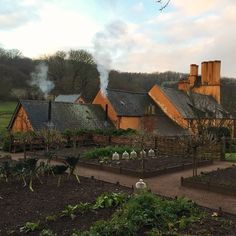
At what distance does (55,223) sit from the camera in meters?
8.14

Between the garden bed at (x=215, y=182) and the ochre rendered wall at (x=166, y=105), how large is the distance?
18.5 metres

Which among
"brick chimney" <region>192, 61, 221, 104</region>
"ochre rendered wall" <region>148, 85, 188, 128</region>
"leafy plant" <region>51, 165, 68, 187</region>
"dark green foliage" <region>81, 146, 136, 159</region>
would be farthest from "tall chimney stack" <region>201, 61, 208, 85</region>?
"leafy plant" <region>51, 165, 68, 187</region>

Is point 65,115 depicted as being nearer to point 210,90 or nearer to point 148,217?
point 210,90

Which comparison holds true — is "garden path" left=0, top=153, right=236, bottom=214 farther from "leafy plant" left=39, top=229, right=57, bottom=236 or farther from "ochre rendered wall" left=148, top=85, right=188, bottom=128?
"ochre rendered wall" left=148, top=85, right=188, bottom=128

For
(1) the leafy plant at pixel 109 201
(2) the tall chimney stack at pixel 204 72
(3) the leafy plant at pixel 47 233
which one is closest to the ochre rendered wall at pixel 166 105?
(2) the tall chimney stack at pixel 204 72

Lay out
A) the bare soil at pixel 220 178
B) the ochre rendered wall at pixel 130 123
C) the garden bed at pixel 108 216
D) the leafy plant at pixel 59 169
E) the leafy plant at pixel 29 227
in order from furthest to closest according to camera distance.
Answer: the ochre rendered wall at pixel 130 123 → the leafy plant at pixel 59 169 → the bare soil at pixel 220 178 → the leafy plant at pixel 29 227 → the garden bed at pixel 108 216

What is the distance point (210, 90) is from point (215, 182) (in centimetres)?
3102

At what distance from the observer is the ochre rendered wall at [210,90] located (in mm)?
42438

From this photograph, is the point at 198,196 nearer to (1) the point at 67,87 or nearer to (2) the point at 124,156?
(2) the point at 124,156

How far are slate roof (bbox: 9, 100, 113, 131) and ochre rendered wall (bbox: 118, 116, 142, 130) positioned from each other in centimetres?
95

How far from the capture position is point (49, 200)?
33.4 ft

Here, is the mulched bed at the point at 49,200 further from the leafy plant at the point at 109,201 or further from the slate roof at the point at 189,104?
the slate roof at the point at 189,104

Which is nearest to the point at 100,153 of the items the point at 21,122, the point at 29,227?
the point at 21,122

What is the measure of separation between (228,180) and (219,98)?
29862mm
